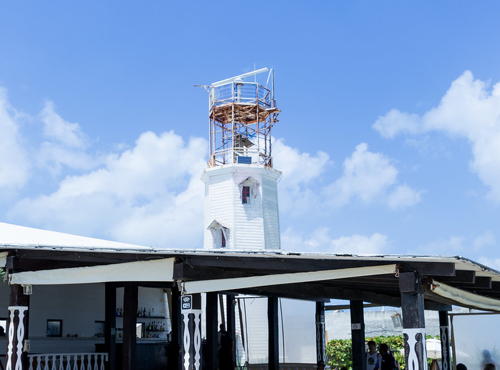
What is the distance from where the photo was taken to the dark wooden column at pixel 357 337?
15.3 meters

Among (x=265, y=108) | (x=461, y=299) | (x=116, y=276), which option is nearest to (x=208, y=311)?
(x=116, y=276)

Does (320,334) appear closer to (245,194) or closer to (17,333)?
(17,333)

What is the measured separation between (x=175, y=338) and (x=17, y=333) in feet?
18.0

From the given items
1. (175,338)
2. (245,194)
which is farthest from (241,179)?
(175,338)

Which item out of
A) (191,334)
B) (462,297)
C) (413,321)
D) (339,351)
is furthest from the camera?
(339,351)

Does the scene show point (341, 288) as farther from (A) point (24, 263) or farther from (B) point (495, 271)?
(A) point (24, 263)

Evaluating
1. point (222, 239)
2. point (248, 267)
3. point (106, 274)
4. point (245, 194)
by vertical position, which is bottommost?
point (248, 267)

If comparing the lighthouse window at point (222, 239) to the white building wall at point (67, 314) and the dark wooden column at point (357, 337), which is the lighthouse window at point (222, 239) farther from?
the dark wooden column at point (357, 337)

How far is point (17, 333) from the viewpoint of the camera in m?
11.7

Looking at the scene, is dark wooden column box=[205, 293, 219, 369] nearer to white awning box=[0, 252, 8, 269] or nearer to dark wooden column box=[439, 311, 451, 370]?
white awning box=[0, 252, 8, 269]

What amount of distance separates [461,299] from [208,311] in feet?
20.7

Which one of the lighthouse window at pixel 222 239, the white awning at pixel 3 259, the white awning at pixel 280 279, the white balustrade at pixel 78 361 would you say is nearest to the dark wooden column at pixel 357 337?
the white balustrade at pixel 78 361

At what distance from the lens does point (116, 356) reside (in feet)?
50.4

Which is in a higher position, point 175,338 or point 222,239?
point 222,239
